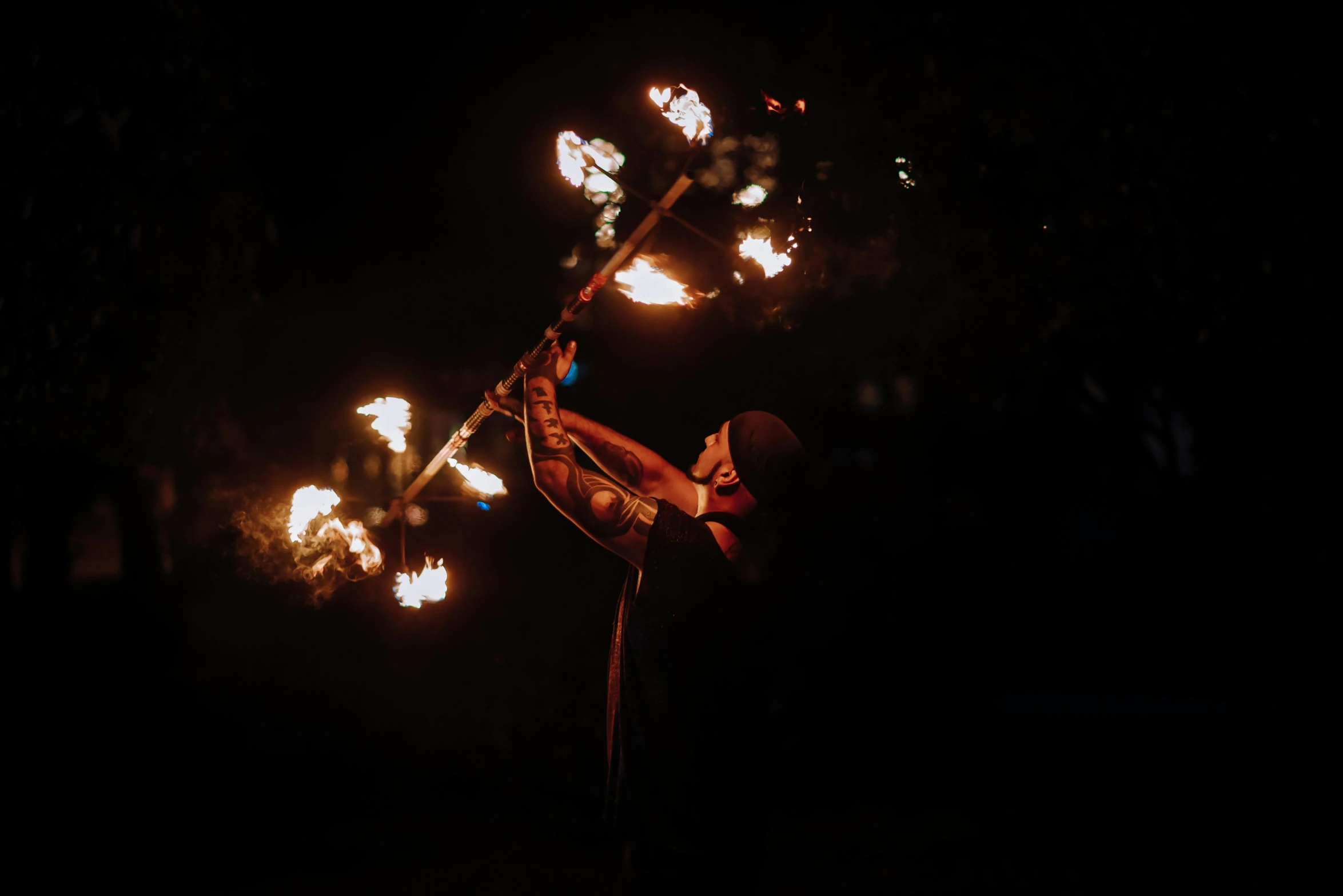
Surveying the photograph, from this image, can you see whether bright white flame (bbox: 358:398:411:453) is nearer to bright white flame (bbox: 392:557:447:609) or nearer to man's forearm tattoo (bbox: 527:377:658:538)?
bright white flame (bbox: 392:557:447:609)

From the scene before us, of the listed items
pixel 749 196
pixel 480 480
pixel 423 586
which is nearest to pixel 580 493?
pixel 480 480

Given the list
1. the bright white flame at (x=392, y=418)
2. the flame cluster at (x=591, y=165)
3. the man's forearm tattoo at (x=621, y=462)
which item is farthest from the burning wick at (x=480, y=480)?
the flame cluster at (x=591, y=165)

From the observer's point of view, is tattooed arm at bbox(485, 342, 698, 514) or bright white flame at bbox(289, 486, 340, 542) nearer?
tattooed arm at bbox(485, 342, 698, 514)

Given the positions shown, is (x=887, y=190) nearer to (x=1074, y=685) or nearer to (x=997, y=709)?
(x=997, y=709)

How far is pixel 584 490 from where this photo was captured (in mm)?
3061

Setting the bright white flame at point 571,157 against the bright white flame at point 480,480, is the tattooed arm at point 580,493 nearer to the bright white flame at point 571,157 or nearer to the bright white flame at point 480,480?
the bright white flame at point 480,480

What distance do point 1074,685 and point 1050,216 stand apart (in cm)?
861

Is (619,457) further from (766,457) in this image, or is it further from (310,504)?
(310,504)

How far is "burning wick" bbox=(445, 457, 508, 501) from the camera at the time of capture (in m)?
3.70

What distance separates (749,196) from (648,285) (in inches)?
31.8

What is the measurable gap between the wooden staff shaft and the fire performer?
1.29 feet

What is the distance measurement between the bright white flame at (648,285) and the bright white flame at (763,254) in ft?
1.02

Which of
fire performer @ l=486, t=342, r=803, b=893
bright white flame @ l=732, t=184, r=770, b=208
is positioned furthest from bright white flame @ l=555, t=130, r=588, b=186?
fire performer @ l=486, t=342, r=803, b=893

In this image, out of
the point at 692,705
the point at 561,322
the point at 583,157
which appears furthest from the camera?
the point at 561,322
